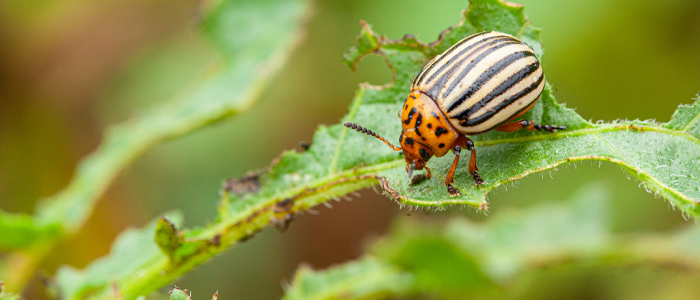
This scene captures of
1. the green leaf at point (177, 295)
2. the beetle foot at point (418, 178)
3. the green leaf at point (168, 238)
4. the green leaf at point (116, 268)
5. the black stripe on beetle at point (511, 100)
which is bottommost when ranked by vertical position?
the green leaf at point (177, 295)

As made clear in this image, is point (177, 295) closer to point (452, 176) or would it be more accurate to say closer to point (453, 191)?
point (453, 191)

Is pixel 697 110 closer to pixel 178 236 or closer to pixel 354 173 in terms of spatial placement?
pixel 354 173

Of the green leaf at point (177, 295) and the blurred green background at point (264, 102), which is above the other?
the blurred green background at point (264, 102)

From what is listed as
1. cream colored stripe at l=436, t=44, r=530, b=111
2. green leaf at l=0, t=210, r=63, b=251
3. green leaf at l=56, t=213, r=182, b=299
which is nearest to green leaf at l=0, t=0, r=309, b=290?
green leaf at l=0, t=210, r=63, b=251

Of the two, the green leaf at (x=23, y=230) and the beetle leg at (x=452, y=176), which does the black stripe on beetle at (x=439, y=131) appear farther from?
the green leaf at (x=23, y=230)

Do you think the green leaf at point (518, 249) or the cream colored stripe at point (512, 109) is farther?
the cream colored stripe at point (512, 109)

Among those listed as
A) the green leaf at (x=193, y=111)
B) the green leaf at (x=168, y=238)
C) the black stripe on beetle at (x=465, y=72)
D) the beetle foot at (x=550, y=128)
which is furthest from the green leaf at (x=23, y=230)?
the beetle foot at (x=550, y=128)

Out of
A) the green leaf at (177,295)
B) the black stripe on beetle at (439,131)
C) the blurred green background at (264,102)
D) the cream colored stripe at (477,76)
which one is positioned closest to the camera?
the green leaf at (177,295)
